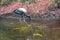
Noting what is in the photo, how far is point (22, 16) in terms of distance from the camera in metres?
16.5

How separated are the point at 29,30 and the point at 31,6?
17.5 ft

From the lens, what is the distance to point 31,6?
59.3ft

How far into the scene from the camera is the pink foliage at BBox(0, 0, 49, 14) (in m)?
17.6

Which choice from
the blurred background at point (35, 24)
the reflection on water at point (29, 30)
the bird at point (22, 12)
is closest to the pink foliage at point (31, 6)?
the blurred background at point (35, 24)

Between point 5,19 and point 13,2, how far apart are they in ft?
8.99

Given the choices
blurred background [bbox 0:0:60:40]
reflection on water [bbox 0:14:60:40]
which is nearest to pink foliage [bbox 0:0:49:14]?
blurred background [bbox 0:0:60:40]

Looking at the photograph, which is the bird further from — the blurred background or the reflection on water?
the reflection on water

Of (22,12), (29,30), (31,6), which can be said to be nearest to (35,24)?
(29,30)

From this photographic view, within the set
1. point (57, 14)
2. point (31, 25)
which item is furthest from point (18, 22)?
point (57, 14)

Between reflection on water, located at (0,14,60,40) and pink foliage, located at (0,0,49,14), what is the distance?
2036 millimetres

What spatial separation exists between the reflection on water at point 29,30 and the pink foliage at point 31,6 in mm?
2036

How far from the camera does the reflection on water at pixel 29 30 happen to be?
38.5 feet

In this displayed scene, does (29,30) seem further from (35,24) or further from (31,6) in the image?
(31,6)

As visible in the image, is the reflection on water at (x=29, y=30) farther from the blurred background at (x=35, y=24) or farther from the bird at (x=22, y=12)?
the bird at (x=22, y=12)
